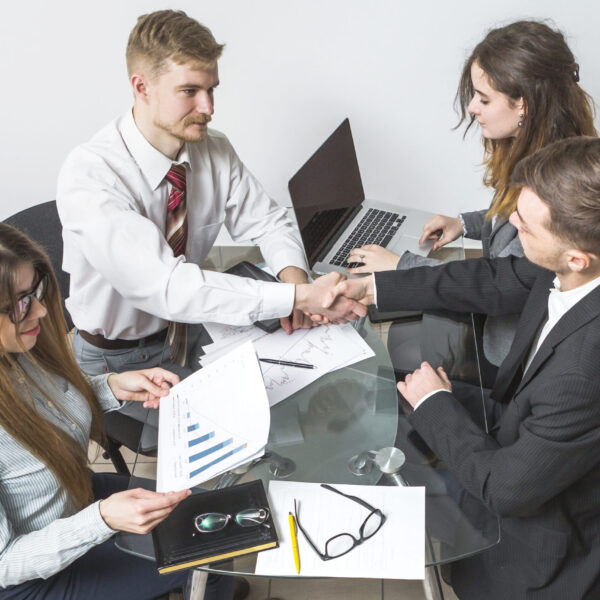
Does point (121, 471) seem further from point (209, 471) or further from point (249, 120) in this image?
point (249, 120)

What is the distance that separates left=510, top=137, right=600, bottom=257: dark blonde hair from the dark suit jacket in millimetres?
132

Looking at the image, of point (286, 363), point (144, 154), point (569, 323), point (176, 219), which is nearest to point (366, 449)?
point (286, 363)

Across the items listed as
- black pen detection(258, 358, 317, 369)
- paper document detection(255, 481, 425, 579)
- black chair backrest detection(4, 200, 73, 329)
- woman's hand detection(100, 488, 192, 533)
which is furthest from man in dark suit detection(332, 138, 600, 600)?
black chair backrest detection(4, 200, 73, 329)

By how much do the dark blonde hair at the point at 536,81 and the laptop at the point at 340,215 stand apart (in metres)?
0.47

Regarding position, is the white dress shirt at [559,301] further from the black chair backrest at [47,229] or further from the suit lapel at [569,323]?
the black chair backrest at [47,229]

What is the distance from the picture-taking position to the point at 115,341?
2.13 metres

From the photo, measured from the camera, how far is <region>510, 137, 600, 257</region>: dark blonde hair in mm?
1352

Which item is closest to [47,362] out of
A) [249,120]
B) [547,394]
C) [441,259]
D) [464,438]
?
[464,438]

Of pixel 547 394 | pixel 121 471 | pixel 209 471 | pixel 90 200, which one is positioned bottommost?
pixel 121 471

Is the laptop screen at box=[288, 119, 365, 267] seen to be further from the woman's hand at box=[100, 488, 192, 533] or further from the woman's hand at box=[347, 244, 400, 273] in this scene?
the woman's hand at box=[100, 488, 192, 533]

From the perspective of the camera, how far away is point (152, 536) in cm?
138

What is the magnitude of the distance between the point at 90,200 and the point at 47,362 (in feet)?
1.53

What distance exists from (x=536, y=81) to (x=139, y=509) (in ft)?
4.97

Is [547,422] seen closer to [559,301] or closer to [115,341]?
[559,301]
